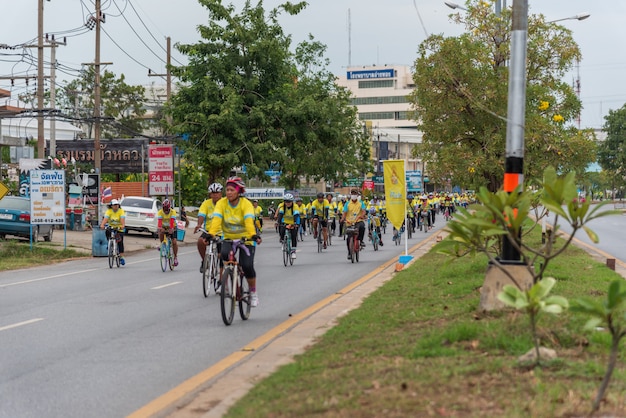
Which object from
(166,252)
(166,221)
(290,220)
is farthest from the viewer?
(290,220)

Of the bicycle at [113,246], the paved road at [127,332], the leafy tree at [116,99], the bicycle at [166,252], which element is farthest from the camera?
the leafy tree at [116,99]

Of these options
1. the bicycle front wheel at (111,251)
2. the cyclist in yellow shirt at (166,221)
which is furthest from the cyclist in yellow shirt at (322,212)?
the cyclist in yellow shirt at (166,221)

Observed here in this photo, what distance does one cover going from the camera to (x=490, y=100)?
24.6 m

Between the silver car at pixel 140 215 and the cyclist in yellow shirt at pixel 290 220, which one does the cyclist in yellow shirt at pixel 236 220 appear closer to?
the cyclist in yellow shirt at pixel 290 220

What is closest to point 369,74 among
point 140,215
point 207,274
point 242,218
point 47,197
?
point 140,215

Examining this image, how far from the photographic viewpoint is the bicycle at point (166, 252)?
22016mm

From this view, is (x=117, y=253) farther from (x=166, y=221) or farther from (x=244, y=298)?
(x=244, y=298)

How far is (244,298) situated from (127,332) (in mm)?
1682

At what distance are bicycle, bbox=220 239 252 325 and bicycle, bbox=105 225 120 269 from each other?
11.8 meters

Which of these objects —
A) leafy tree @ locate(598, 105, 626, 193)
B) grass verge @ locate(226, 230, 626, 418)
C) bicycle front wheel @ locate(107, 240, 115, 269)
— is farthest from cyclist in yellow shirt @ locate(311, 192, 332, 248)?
leafy tree @ locate(598, 105, 626, 193)

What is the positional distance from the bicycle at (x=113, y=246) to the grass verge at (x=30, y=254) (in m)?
3.42

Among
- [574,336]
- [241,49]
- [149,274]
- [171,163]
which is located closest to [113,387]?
[574,336]

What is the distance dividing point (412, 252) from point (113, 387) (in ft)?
65.0

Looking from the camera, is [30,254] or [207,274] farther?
[30,254]
